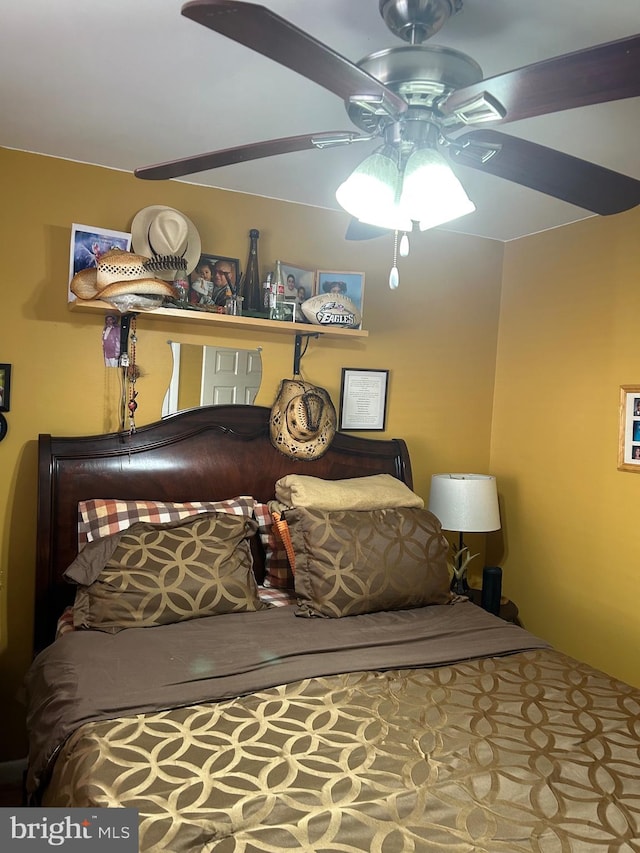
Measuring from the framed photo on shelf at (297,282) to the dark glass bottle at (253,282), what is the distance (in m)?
0.12

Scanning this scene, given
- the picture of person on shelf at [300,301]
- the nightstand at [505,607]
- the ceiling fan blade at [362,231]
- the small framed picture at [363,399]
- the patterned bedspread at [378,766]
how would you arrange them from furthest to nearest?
1. the small framed picture at [363,399]
2. the nightstand at [505,607]
3. the picture of person on shelf at [300,301]
4. the ceiling fan blade at [362,231]
5. the patterned bedspread at [378,766]

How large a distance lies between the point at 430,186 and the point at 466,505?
190 centimetres

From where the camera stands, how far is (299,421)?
2.93 metres

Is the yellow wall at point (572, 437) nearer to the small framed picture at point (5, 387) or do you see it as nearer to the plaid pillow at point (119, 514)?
the plaid pillow at point (119, 514)

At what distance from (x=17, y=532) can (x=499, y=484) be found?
Result: 7.65 ft

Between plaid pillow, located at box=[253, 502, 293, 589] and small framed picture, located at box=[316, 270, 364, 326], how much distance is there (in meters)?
1.07

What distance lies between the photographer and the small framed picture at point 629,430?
9.32 feet

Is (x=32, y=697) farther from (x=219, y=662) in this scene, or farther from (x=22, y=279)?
(x=22, y=279)

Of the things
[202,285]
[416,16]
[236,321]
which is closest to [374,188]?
[416,16]

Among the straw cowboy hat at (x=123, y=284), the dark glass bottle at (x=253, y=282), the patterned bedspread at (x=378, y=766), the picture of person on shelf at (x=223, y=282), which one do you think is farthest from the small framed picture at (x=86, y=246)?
the patterned bedspread at (x=378, y=766)

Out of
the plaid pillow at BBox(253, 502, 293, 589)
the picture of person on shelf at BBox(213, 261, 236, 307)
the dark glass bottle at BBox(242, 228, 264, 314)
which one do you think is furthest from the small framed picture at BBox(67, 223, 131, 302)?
the plaid pillow at BBox(253, 502, 293, 589)

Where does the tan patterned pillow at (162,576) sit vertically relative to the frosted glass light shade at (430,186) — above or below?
below

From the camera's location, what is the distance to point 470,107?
1276 millimetres

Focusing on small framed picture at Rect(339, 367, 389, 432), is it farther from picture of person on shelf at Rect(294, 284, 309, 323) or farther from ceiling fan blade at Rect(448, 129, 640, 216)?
ceiling fan blade at Rect(448, 129, 640, 216)
